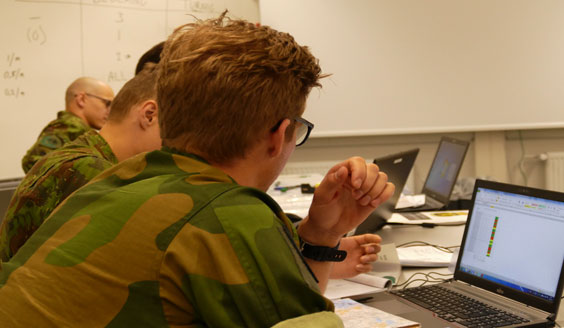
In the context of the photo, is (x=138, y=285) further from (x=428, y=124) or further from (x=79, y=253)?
(x=428, y=124)

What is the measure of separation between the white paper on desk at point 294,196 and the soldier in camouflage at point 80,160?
900 millimetres

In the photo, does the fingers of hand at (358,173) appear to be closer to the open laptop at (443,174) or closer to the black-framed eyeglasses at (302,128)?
the black-framed eyeglasses at (302,128)

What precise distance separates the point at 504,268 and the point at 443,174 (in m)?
1.62

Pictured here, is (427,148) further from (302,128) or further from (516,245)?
(302,128)

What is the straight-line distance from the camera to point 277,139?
3.15ft

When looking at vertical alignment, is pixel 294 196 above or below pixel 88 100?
below

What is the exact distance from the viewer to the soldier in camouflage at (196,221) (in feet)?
2.45

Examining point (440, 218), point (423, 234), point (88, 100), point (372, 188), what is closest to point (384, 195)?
point (372, 188)

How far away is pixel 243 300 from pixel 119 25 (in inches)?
138

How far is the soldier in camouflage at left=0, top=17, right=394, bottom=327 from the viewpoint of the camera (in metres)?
0.75

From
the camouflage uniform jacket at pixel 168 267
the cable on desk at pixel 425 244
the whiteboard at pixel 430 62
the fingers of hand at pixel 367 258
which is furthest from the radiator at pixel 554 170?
the camouflage uniform jacket at pixel 168 267

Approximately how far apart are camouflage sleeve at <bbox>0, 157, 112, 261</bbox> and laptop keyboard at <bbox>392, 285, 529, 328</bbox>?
0.93 metres

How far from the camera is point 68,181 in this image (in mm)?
1578

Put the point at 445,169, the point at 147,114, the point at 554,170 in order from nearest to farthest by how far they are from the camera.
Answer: the point at 147,114
the point at 445,169
the point at 554,170
